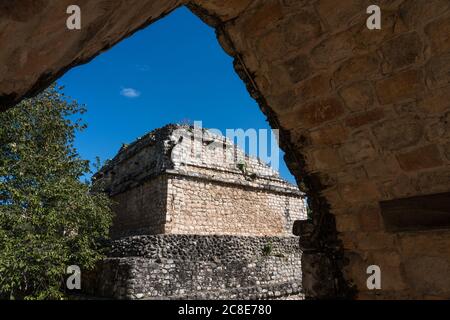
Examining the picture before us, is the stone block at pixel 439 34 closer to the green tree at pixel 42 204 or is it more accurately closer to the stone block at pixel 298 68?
the stone block at pixel 298 68

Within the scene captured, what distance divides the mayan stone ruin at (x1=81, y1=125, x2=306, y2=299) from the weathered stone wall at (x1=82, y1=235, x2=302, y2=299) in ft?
0.09

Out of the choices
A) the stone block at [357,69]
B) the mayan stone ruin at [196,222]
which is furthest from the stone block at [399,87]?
the mayan stone ruin at [196,222]

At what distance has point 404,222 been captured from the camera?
2.58 metres

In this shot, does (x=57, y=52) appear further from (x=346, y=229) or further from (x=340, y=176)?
(x=346, y=229)

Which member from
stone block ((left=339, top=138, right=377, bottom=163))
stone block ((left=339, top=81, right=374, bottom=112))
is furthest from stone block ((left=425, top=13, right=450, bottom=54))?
stone block ((left=339, top=138, right=377, bottom=163))

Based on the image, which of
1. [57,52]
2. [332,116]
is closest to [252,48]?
[332,116]

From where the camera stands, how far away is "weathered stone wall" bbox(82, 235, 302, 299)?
355 inches

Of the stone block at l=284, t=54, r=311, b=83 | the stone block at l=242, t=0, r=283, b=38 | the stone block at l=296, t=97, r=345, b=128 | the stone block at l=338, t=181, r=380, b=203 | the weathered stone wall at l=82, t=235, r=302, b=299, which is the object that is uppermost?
the stone block at l=242, t=0, r=283, b=38

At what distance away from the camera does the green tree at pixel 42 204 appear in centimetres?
851

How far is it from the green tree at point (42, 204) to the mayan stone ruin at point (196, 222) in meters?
1.33

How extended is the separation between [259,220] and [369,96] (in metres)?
13.6

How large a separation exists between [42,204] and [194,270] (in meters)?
4.70

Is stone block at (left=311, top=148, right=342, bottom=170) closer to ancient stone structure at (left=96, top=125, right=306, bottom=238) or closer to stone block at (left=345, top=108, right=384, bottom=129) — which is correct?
stone block at (left=345, top=108, right=384, bottom=129)

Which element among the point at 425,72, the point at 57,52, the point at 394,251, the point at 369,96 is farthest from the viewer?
the point at 394,251
